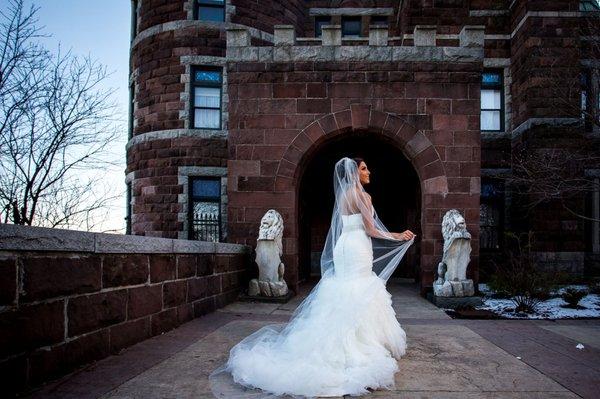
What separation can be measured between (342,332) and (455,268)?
5.04m

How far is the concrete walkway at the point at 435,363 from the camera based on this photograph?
333cm

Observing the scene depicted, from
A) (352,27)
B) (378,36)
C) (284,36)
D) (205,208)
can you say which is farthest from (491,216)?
(205,208)

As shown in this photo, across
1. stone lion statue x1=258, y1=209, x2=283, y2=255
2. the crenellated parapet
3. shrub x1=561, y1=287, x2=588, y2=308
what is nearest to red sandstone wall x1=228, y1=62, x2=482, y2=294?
the crenellated parapet

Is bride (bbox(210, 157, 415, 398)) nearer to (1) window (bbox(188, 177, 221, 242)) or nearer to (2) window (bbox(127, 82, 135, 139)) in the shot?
(1) window (bbox(188, 177, 221, 242))

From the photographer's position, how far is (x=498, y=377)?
3744 millimetres

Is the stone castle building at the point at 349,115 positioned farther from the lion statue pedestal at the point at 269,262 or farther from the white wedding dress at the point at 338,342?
the white wedding dress at the point at 338,342

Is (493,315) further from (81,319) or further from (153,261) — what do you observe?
(81,319)

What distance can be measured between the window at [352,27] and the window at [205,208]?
7634 millimetres

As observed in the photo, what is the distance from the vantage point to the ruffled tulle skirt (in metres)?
3.28

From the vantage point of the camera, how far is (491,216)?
13742 millimetres

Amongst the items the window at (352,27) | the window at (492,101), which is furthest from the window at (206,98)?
the window at (492,101)

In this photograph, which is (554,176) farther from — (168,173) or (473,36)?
(168,173)

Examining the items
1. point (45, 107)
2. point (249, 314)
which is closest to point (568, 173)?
point (249, 314)

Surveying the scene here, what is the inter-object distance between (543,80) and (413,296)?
778 centimetres
